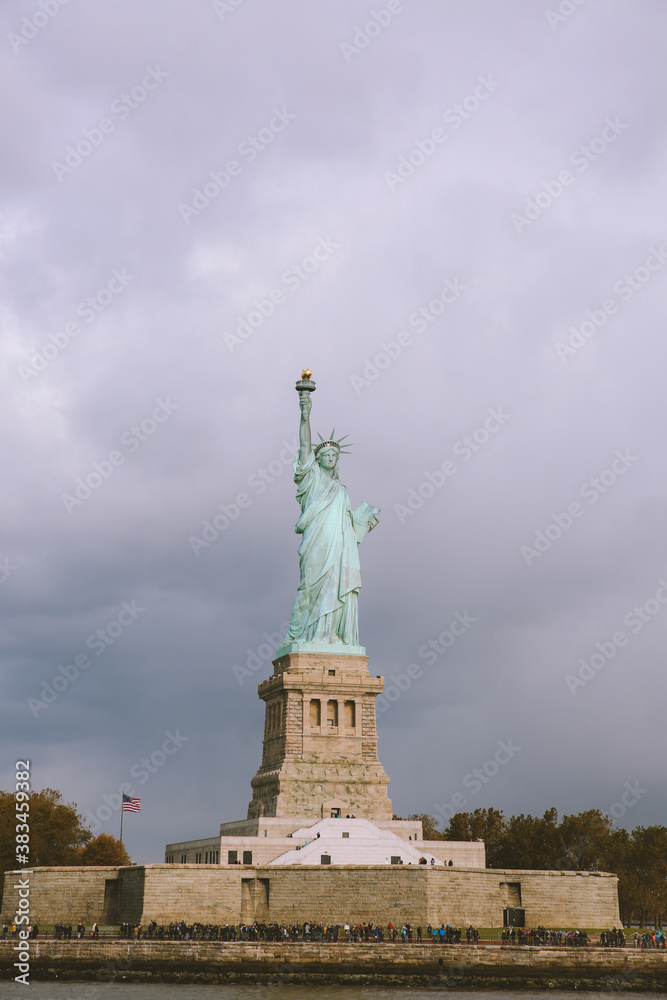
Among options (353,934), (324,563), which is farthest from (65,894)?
(324,563)

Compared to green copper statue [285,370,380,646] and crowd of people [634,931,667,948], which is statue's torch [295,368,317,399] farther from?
crowd of people [634,931,667,948]

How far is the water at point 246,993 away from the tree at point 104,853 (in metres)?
31.3

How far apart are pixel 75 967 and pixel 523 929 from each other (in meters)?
14.7

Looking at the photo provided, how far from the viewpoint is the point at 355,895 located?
132 ft

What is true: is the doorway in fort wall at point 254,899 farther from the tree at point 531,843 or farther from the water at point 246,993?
the tree at point 531,843

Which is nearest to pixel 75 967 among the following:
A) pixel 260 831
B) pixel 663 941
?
pixel 260 831

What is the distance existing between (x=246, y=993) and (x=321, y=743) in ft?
53.9

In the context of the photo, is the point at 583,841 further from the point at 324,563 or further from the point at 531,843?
the point at 324,563

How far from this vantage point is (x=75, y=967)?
37.3 meters

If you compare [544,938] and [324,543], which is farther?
[324,543]

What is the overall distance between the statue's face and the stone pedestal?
28.6ft

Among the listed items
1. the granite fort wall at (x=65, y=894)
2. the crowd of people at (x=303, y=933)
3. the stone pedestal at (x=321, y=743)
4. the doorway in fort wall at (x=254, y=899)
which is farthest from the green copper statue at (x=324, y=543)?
the crowd of people at (x=303, y=933)

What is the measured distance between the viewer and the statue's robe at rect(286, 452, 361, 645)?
52656mm

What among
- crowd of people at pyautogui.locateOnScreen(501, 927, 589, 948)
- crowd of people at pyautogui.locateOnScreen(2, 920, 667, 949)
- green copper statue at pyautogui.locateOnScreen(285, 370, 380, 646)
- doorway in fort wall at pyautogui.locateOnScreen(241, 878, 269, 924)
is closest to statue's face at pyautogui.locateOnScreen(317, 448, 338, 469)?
green copper statue at pyautogui.locateOnScreen(285, 370, 380, 646)
